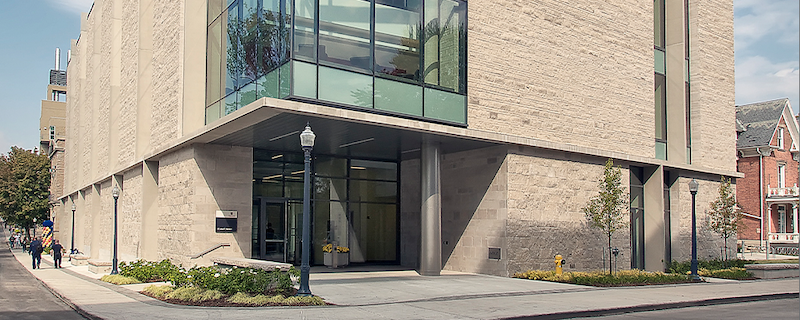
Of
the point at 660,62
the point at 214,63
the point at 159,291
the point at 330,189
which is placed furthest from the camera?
the point at 660,62

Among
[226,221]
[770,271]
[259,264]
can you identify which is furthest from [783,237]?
[259,264]

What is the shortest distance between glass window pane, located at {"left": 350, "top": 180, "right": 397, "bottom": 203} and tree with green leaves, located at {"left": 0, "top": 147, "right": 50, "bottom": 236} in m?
54.1

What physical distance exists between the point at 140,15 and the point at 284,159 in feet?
34.2

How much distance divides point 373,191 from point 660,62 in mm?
13926

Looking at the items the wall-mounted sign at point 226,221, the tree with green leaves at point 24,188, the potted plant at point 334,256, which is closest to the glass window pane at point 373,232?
the potted plant at point 334,256

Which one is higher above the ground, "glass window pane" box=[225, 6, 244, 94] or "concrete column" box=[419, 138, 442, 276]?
"glass window pane" box=[225, 6, 244, 94]

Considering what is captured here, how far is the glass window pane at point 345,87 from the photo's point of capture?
56.0 feet

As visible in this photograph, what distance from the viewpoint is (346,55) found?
58.0 ft

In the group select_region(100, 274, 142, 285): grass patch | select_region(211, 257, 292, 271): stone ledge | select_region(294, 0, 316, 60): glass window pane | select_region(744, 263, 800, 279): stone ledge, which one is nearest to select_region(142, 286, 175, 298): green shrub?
select_region(211, 257, 292, 271): stone ledge

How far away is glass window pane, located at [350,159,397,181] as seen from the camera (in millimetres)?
24672

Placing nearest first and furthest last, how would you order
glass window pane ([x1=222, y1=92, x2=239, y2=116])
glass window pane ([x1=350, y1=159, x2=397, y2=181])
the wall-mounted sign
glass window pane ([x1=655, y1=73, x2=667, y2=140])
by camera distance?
glass window pane ([x1=222, y1=92, x2=239, y2=116])
the wall-mounted sign
glass window pane ([x1=350, y1=159, x2=397, y2=181])
glass window pane ([x1=655, y1=73, x2=667, y2=140])

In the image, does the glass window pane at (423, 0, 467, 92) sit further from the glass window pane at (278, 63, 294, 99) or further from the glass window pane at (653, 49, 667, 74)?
the glass window pane at (653, 49, 667, 74)

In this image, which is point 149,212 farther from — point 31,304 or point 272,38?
point 272,38

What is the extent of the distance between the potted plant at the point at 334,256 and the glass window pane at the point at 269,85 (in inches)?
297
